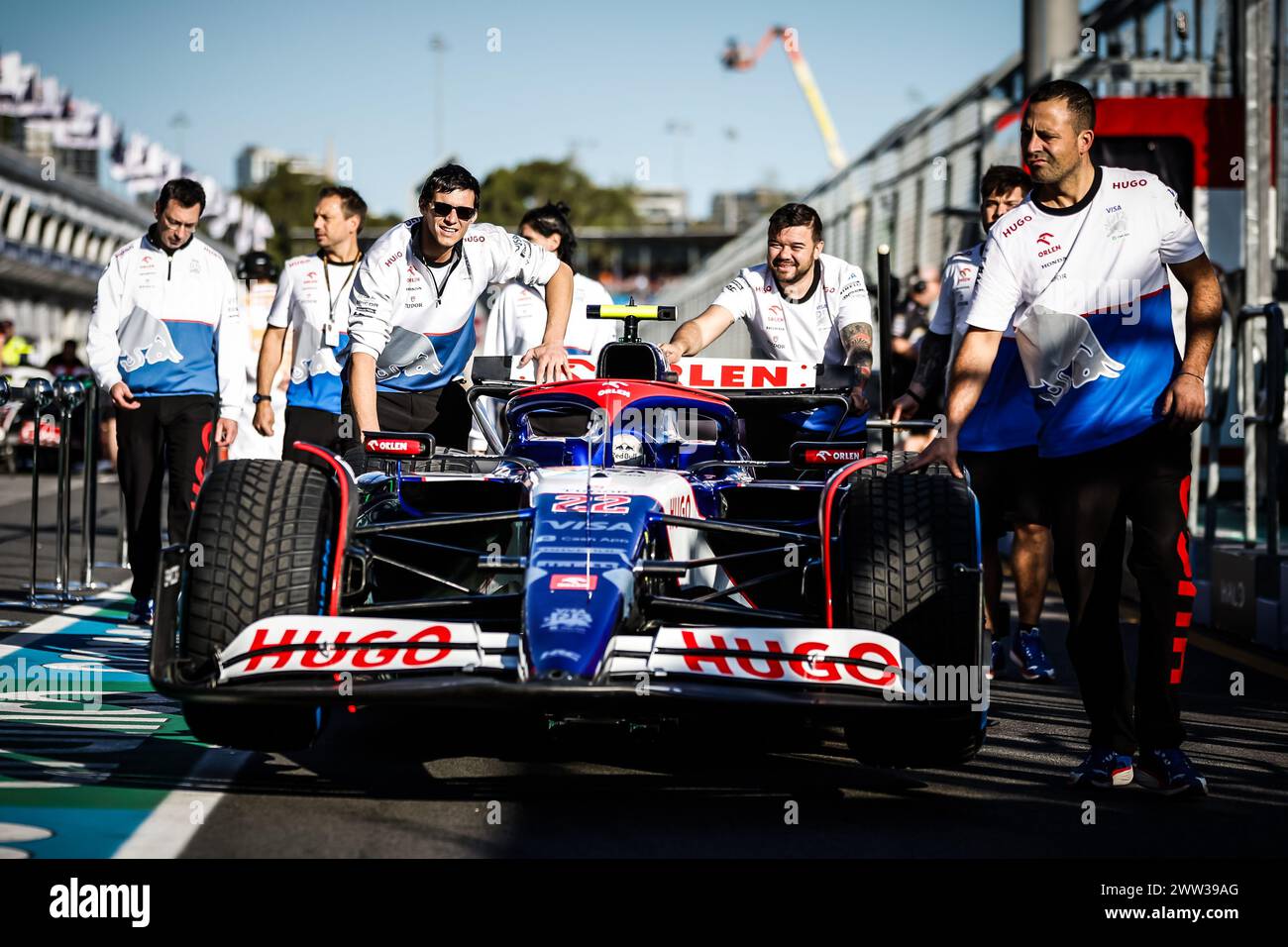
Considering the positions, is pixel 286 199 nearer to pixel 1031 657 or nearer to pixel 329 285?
pixel 329 285

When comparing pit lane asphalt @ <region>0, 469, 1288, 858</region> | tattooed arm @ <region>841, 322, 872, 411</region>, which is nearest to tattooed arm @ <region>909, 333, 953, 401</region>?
tattooed arm @ <region>841, 322, 872, 411</region>

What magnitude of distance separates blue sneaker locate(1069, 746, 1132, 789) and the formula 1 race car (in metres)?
0.56

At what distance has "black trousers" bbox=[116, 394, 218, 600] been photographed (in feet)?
28.4

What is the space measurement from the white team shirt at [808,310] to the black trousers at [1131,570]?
2.57 metres

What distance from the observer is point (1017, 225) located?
5527 millimetres

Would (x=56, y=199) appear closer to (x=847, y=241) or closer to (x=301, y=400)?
(x=847, y=241)

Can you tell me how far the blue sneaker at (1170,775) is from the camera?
5.24 m

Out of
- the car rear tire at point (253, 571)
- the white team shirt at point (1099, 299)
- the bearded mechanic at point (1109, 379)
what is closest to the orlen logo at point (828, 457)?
the bearded mechanic at point (1109, 379)

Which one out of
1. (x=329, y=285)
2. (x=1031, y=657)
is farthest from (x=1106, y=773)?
(x=329, y=285)

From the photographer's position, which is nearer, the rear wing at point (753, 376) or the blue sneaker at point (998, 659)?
the rear wing at point (753, 376)

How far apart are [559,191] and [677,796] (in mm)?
113806

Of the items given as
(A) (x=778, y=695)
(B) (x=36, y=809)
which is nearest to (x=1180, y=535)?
(A) (x=778, y=695)

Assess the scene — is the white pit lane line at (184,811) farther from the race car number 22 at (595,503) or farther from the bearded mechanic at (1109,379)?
the bearded mechanic at (1109,379)
